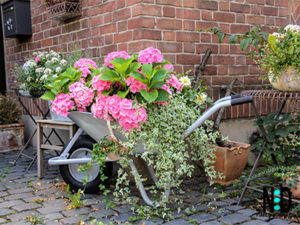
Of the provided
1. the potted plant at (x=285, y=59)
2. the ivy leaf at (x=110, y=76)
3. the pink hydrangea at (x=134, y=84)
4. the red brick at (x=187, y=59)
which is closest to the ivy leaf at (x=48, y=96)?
the ivy leaf at (x=110, y=76)

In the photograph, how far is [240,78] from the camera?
12.8 ft

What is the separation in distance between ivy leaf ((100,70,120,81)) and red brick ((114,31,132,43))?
1.07 metres

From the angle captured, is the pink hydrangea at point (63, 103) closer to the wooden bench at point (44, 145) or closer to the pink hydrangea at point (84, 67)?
the pink hydrangea at point (84, 67)

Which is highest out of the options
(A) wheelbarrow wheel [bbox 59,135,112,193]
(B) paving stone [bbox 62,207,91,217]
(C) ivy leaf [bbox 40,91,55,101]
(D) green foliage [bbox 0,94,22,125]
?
(C) ivy leaf [bbox 40,91,55,101]

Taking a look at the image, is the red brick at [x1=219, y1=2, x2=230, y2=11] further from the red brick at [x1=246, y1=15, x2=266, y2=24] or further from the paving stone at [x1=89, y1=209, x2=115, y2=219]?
the paving stone at [x1=89, y1=209, x2=115, y2=219]

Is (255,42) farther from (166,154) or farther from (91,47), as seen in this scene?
(91,47)

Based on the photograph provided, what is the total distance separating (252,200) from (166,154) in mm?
876

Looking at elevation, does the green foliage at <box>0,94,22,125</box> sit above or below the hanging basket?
below

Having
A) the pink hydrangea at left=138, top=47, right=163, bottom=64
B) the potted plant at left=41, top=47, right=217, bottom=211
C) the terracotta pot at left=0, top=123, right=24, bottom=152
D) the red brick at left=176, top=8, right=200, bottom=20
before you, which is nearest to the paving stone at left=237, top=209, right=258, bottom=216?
the potted plant at left=41, top=47, right=217, bottom=211

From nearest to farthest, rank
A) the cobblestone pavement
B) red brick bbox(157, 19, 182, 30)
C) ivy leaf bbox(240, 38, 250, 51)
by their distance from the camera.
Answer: the cobblestone pavement, ivy leaf bbox(240, 38, 250, 51), red brick bbox(157, 19, 182, 30)

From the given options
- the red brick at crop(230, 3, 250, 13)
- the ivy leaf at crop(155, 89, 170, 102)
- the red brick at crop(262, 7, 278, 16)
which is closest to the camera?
the ivy leaf at crop(155, 89, 170, 102)

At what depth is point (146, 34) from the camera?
3211 millimetres

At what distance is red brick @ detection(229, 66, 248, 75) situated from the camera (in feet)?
12.5

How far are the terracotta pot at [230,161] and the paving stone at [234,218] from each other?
26.2 inches
